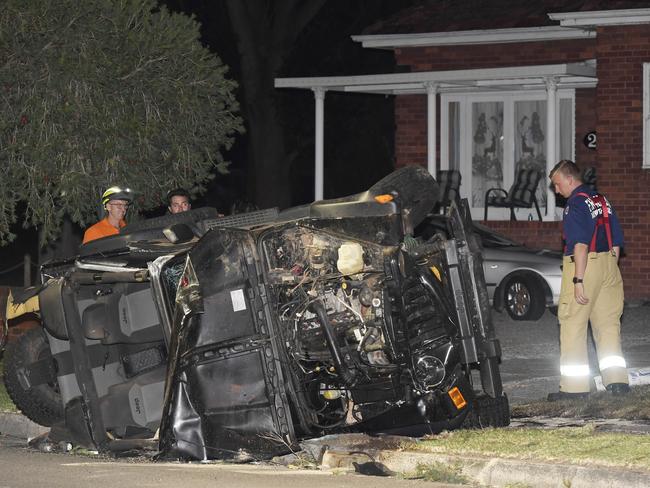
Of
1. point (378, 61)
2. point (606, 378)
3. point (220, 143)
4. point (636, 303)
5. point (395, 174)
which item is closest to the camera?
point (395, 174)

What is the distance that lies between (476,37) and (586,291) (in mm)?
10757

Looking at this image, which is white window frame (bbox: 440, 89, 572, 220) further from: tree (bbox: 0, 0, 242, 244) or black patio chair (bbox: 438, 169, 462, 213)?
tree (bbox: 0, 0, 242, 244)

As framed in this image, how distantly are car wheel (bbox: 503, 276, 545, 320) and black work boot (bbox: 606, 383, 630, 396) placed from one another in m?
6.49

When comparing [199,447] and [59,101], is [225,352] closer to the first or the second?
[199,447]

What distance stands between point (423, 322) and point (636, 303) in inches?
399

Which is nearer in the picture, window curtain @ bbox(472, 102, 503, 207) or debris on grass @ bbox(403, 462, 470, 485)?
debris on grass @ bbox(403, 462, 470, 485)

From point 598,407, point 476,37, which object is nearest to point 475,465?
point 598,407

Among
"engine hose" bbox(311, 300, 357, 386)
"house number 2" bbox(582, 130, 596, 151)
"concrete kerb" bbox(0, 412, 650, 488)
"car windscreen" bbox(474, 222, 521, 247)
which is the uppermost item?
"house number 2" bbox(582, 130, 596, 151)

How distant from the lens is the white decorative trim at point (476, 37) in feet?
66.2

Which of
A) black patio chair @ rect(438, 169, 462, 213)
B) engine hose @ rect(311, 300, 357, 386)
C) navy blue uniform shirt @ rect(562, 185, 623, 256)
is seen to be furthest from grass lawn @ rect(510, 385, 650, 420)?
black patio chair @ rect(438, 169, 462, 213)

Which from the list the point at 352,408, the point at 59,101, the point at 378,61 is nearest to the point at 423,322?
the point at 352,408

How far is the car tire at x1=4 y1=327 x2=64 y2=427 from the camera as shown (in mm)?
10523

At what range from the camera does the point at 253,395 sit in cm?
860

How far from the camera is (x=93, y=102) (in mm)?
12711
